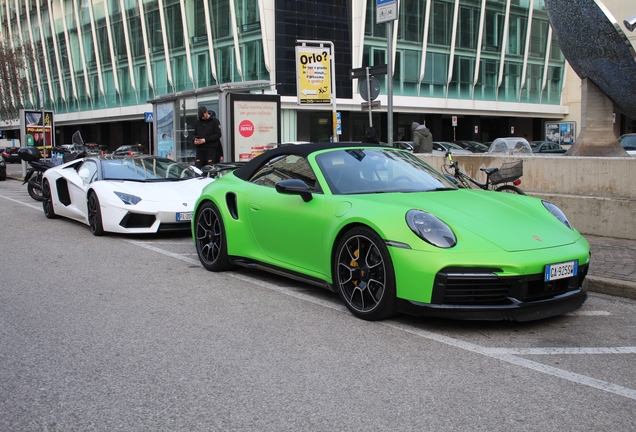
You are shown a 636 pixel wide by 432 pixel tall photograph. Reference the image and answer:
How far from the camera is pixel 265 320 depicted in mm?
5227

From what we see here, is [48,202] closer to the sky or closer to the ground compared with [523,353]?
closer to the ground

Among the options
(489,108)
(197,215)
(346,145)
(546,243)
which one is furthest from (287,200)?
(489,108)

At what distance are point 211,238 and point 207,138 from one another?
25.4 ft

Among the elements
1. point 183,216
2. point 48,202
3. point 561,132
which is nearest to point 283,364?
point 183,216

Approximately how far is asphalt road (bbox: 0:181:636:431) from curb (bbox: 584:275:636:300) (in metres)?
0.09

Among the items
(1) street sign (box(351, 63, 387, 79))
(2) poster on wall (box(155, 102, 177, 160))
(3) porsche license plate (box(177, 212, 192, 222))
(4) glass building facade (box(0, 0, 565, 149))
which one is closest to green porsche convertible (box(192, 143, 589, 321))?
(3) porsche license plate (box(177, 212, 192, 222))

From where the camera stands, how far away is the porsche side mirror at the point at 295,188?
5.68 meters

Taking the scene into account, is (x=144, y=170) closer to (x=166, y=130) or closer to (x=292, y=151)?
(x=292, y=151)

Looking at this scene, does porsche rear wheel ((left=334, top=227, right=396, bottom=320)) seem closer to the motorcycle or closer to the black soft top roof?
the black soft top roof

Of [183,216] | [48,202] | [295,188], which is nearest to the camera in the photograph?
[295,188]

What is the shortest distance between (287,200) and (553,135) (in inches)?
1626

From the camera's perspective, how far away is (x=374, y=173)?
19.6 feet

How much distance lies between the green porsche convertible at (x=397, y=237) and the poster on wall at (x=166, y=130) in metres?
12.5

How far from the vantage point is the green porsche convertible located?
468 centimetres
